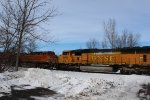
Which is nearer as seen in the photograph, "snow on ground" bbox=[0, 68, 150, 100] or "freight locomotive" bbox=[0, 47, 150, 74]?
"snow on ground" bbox=[0, 68, 150, 100]

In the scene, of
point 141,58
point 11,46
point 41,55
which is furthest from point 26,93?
point 41,55

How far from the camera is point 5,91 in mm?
15750

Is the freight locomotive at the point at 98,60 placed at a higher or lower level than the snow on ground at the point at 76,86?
higher

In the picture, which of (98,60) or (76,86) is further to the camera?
(98,60)

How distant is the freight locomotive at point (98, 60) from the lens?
30.2 metres

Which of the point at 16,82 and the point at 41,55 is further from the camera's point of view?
the point at 41,55

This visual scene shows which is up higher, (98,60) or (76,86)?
(98,60)

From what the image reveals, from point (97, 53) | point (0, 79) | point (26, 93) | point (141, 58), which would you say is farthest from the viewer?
point (97, 53)

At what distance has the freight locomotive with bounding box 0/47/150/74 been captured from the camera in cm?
3016

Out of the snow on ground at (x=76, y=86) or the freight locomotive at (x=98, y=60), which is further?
the freight locomotive at (x=98, y=60)

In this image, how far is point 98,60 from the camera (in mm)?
34719

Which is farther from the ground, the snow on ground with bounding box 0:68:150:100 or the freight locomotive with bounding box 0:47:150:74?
the freight locomotive with bounding box 0:47:150:74

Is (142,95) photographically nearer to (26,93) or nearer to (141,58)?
(26,93)

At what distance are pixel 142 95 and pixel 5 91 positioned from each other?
266 inches
